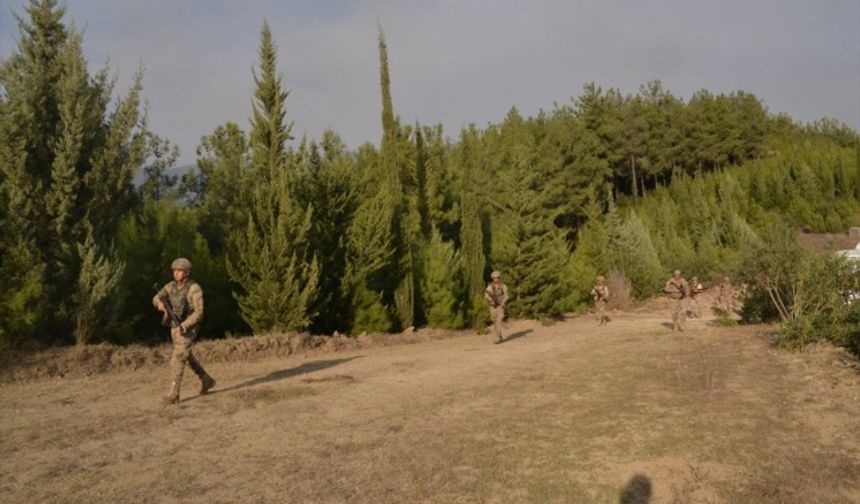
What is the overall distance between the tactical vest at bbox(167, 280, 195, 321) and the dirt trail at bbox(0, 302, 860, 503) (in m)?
1.20

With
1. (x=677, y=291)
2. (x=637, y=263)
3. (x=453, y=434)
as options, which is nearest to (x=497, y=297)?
(x=677, y=291)

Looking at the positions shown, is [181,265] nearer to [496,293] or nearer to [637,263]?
[496,293]

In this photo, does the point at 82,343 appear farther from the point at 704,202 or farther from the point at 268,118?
the point at 704,202

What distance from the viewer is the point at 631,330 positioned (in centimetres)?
1883

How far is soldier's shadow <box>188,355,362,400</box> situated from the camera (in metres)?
9.72

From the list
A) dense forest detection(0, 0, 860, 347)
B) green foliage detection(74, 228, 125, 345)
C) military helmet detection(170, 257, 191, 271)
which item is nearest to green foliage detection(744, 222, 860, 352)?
dense forest detection(0, 0, 860, 347)

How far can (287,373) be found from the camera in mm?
11297

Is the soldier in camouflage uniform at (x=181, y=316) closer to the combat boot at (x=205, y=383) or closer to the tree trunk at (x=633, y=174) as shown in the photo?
the combat boot at (x=205, y=383)

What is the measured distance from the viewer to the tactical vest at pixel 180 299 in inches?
336

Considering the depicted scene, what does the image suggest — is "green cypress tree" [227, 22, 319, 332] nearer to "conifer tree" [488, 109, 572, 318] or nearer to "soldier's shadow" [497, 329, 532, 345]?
"soldier's shadow" [497, 329, 532, 345]

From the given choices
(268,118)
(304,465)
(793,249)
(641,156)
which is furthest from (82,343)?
(641,156)

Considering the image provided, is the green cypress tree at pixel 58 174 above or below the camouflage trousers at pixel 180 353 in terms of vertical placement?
above

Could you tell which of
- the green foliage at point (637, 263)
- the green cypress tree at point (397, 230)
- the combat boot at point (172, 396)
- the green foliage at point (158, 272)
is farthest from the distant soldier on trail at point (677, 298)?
the green foliage at point (637, 263)

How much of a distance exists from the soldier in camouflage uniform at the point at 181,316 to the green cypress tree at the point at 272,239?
5423 millimetres
